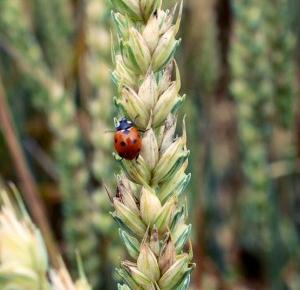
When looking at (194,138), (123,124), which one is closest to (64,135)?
(194,138)

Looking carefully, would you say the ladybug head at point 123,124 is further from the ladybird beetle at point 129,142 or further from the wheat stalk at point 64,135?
the wheat stalk at point 64,135

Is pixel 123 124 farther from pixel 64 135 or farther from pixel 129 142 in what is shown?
pixel 64 135

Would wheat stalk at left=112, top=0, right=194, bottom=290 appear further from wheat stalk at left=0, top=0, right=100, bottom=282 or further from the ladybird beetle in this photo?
wheat stalk at left=0, top=0, right=100, bottom=282

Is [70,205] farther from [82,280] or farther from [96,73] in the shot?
[82,280]

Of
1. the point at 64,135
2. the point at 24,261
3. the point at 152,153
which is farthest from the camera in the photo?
the point at 64,135

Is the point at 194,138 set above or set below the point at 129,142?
below

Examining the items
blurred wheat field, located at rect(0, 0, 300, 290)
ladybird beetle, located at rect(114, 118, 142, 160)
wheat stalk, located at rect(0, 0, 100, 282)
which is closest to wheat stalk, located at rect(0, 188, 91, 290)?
ladybird beetle, located at rect(114, 118, 142, 160)

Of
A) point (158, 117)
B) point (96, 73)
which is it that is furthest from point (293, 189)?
point (158, 117)
